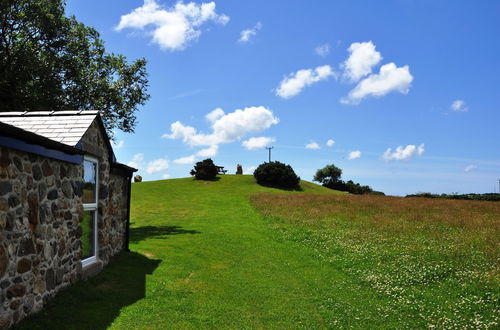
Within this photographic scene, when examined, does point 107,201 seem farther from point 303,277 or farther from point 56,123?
point 303,277

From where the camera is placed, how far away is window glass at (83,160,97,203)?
37.7 feet

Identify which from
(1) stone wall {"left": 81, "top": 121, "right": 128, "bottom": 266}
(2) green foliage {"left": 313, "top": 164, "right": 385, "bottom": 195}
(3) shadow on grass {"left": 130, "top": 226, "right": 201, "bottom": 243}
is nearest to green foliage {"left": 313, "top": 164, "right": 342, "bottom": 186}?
(2) green foliage {"left": 313, "top": 164, "right": 385, "bottom": 195}

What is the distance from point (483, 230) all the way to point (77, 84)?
1013 inches

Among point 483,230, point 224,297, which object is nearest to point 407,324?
point 224,297

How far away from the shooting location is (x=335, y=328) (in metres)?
8.93

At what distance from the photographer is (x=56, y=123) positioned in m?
11.2

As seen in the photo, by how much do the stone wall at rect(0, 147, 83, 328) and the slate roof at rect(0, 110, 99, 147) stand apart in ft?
3.12

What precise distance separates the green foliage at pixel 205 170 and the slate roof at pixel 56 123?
174ft

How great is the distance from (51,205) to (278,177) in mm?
55760

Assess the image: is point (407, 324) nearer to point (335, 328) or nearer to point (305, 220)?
point (335, 328)

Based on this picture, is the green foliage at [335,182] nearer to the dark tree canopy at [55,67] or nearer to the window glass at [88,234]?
the dark tree canopy at [55,67]

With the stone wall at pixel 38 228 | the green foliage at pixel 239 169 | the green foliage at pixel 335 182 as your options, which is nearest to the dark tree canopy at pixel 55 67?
the stone wall at pixel 38 228

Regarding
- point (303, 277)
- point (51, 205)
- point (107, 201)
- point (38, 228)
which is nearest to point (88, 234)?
point (107, 201)

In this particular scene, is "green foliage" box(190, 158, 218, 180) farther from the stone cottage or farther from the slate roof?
the slate roof
